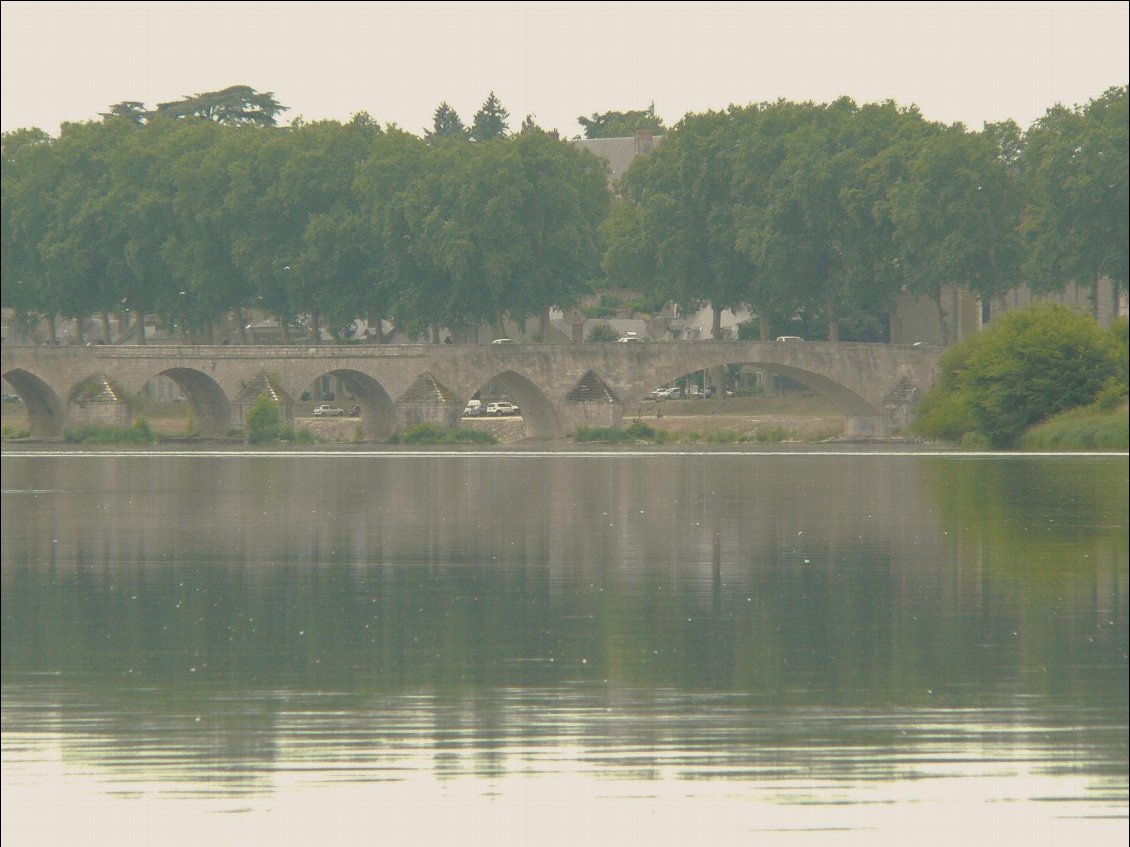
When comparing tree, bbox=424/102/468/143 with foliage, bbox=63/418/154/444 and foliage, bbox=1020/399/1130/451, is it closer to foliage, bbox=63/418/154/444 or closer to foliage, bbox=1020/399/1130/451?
foliage, bbox=63/418/154/444

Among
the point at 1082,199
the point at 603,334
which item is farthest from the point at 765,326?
the point at 603,334

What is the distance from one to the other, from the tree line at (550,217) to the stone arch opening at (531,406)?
4.06 m

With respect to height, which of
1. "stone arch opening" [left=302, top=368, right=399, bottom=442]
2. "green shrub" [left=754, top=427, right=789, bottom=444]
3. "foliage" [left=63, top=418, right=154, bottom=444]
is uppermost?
"stone arch opening" [left=302, top=368, right=399, bottom=442]

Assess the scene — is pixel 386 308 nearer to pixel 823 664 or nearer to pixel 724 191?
pixel 724 191

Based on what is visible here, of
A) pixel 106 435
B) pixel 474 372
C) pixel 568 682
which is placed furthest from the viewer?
pixel 474 372

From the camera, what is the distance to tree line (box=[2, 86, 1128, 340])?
82.2 m

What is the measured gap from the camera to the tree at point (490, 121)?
413 feet

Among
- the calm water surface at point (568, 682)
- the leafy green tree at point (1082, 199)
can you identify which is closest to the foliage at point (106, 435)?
the leafy green tree at point (1082, 199)

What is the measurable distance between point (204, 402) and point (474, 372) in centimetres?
1193

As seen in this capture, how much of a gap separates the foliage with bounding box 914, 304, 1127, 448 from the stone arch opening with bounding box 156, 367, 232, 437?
105ft

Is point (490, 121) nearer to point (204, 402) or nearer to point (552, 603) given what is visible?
point (204, 402)

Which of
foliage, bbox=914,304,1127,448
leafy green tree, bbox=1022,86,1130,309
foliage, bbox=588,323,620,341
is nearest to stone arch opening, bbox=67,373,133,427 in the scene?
Result: foliage, bbox=588,323,620,341

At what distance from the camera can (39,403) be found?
283 ft

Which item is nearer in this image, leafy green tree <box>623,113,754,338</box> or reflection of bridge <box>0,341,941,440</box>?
reflection of bridge <box>0,341,941,440</box>
